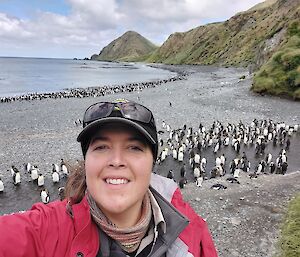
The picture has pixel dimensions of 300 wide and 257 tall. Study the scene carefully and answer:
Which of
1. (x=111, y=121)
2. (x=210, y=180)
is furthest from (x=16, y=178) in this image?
(x=111, y=121)

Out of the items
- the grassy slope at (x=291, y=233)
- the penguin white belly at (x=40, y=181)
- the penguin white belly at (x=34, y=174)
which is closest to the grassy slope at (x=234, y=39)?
the penguin white belly at (x=34, y=174)

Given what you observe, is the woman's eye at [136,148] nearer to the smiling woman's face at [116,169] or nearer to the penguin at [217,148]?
the smiling woman's face at [116,169]

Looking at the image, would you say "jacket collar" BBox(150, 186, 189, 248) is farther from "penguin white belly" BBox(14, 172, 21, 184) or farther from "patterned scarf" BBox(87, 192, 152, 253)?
"penguin white belly" BBox(14, 172, 21, 184)

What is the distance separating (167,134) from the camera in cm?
2536

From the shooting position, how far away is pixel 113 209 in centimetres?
227

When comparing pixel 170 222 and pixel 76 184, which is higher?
pixel 76 184

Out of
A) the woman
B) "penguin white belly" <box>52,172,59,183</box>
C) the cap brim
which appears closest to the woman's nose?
the woman

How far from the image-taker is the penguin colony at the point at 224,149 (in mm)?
17016

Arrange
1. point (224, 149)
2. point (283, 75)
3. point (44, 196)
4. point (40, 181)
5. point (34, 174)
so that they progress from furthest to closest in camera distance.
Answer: point (283, 75)
point (224, 149)
point (34, 174)
point (40, 181)
point (44, 196)

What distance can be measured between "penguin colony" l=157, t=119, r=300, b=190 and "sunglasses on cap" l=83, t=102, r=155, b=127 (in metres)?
12.9

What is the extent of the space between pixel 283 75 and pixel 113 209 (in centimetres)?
4583

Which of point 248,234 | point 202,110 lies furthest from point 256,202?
point 202,110

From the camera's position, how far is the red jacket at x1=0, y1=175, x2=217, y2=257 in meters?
1.98

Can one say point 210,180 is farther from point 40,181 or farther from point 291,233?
point 40,181
